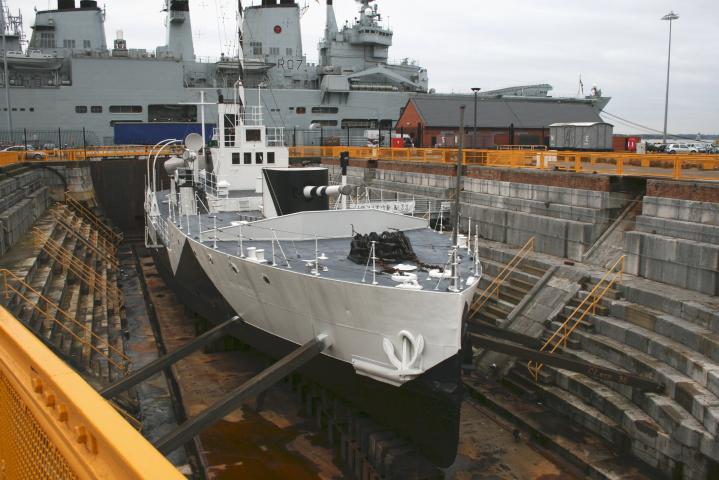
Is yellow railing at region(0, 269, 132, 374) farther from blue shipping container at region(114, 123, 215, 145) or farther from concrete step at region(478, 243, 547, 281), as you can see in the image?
blue shipping container at region(114, 123, 215, 145)

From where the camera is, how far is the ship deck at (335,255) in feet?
36.2

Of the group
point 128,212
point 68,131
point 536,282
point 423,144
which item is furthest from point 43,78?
point 536,282

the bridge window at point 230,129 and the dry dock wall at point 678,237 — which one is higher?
the bridge window at point 230,129

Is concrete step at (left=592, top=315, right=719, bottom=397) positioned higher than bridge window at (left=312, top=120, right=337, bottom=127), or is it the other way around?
bridge window at (left=312, top=120, right=337, bottom=127)

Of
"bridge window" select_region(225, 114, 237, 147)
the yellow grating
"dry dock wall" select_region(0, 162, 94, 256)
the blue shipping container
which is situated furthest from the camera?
the blue shipping container

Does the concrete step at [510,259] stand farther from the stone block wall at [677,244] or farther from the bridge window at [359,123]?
the bridge window at [359,123]

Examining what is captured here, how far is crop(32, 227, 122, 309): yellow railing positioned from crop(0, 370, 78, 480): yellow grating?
1603 cm

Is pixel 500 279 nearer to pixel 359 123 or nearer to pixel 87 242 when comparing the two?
pixel 87 242

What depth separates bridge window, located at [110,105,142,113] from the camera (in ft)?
167

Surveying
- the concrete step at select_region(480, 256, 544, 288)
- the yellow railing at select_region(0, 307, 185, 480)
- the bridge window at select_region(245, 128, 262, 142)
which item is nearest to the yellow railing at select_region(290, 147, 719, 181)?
the concrete step at select_region(480, 256, 544, 288)

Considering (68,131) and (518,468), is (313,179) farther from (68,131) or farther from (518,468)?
(68,131)

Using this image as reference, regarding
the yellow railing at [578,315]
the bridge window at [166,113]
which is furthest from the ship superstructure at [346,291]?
the bridge window at [166,113]

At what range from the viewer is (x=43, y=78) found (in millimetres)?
49906

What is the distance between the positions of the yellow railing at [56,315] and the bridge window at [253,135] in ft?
27.7
